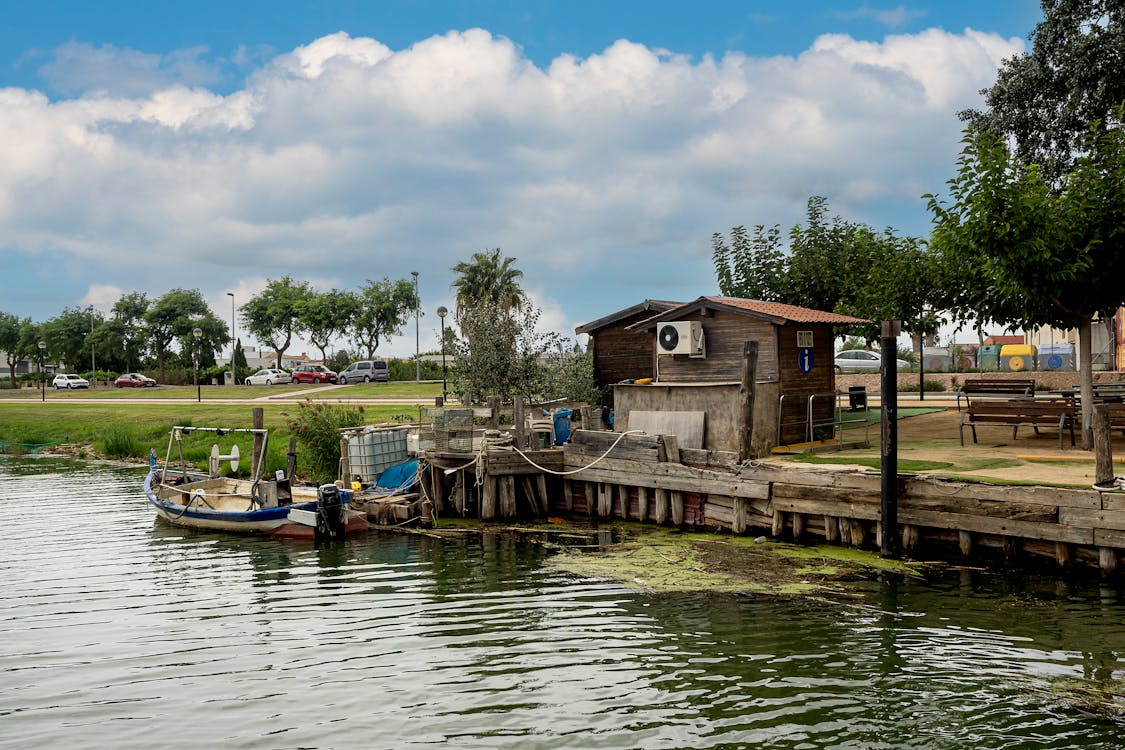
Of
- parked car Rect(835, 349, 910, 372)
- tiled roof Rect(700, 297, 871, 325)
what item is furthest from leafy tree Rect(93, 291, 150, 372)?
tiled roof Rect(700, 297, 871, 325)

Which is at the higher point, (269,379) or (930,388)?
(269,379)

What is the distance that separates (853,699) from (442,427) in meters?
13.7

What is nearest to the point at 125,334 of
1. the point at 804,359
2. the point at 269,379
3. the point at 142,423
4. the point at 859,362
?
the point at 269,379

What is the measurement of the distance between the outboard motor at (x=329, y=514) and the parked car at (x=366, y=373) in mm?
47593

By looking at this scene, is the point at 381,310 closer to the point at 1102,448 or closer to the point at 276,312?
the point at 276,312

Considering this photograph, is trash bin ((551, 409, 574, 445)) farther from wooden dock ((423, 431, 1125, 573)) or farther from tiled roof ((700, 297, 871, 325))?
tiled roof ((700, 297, 871, 325))

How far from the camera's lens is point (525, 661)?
37.4ft

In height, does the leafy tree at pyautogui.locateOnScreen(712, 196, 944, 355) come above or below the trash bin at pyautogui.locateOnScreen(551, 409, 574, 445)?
above

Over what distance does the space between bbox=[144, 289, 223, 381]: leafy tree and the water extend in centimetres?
7712

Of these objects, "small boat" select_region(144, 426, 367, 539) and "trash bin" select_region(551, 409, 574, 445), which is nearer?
"small boat" select_region(144, 426, 367, 539)

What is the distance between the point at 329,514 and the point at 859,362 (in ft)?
125

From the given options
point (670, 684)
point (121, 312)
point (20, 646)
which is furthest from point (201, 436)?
point (121, 312)

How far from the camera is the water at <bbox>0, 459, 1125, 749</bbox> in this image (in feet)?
30.5

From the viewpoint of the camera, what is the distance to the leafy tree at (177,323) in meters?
89.8
